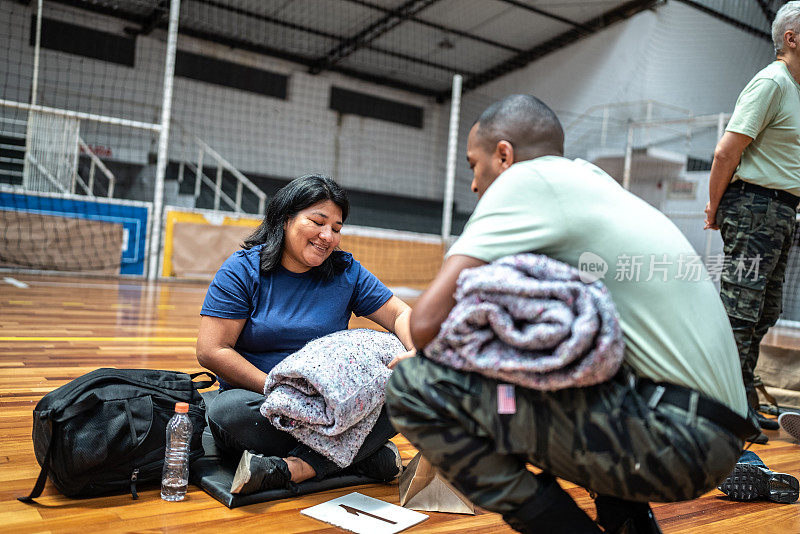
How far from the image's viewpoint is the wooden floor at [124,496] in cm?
130

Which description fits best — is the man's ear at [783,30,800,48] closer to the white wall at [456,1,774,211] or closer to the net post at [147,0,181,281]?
the net post at [147,0,181,281]

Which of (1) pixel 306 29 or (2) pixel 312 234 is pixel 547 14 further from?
(2) pixel 312 234

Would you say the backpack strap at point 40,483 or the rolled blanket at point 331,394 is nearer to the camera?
the backpack strap at point 40,483

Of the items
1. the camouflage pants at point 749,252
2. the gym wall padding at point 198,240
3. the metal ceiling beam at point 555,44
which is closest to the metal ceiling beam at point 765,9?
the metal ceiling beam at point 555,44

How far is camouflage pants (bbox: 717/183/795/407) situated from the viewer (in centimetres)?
211

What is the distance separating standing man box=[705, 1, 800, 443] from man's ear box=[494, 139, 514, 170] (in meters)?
1.36

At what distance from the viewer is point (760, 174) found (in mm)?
2135

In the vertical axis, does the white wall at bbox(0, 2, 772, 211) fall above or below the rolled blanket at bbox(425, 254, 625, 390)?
above

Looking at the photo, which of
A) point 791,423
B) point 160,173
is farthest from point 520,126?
point 160,173

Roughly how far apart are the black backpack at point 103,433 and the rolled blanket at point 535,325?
0.82m

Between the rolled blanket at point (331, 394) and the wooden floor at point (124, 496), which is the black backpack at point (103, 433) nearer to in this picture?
the wooden floor at point (124, 496)

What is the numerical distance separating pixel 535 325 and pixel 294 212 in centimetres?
101

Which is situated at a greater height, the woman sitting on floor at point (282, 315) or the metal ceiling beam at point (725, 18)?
the metal ceiling beam at point (725, 18)

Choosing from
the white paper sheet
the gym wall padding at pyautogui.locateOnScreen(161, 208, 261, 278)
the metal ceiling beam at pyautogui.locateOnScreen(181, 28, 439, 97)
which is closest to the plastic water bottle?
the white paper sheet
